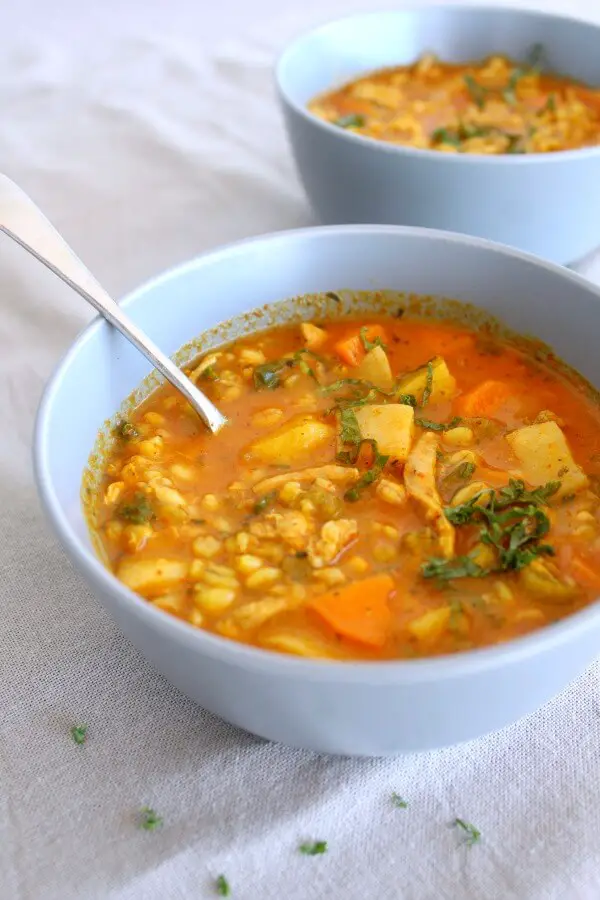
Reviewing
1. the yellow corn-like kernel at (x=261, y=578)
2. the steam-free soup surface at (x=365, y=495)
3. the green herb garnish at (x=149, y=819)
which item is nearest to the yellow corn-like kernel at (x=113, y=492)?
the steam-free soup surface at (x=365, y=495)

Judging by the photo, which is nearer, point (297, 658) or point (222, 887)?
point (297, 658)

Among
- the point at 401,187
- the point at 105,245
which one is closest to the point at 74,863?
the point at 401,187

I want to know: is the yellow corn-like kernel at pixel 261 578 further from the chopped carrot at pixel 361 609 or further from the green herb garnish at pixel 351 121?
the green herb garnish at pixel 351 121

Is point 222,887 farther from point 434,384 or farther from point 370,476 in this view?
point 434,384

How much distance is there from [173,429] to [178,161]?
6.49 feet

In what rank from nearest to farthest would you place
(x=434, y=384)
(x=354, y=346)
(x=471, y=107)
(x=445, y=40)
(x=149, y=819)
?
1. (x=149, y=819)
2. (x=434, y=384)
3. (x=354, y=346)
4. (x=471, y=107)
5. (x=445, y=40)

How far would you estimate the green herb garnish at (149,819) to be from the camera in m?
2.04

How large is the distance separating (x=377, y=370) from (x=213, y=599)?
913 mm

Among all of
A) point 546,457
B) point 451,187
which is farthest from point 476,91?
point 546,457

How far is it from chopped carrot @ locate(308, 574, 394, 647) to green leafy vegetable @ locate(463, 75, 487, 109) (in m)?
2.57

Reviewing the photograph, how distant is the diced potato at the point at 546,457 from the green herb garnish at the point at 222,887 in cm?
109

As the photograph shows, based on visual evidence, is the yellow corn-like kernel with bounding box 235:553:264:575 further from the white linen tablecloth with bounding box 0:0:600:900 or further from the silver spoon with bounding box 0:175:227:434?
the silver spoon with bounding box 0:175:227:434

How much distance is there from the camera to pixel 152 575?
2.17m

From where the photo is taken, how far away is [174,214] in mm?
3973
